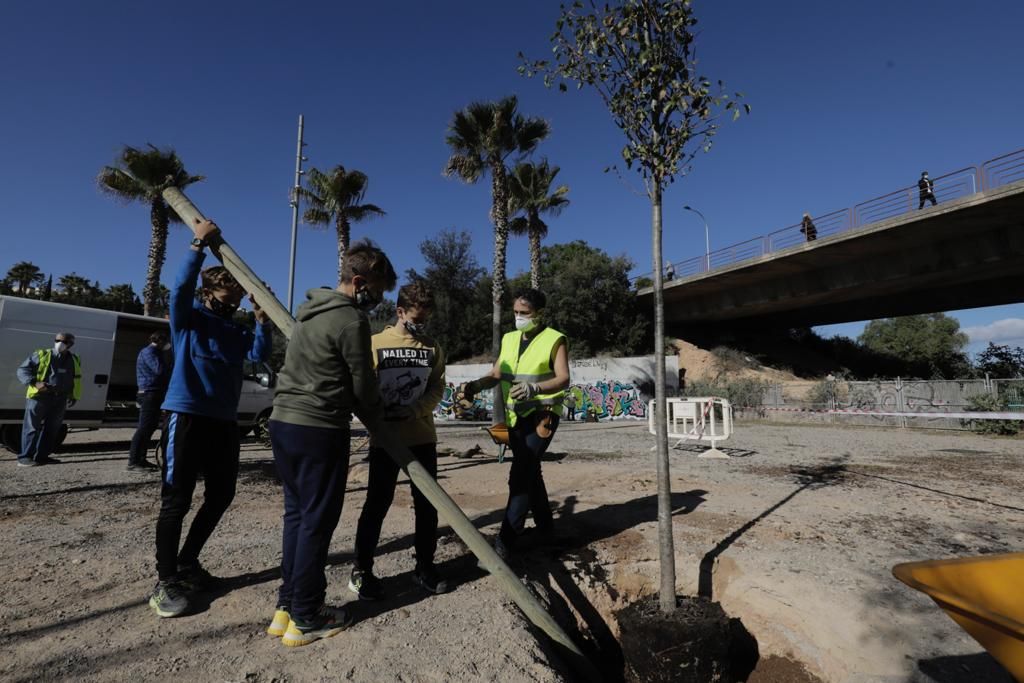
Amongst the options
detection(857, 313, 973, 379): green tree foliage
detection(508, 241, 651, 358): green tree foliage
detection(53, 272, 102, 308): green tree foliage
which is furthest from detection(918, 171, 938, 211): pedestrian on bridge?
detection(53, 272, 102, 308): green tree foliage

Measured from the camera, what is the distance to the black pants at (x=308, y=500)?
6.97 feet

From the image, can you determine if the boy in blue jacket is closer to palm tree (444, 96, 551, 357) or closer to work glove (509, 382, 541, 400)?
work glove (509, 382, 541, 400)

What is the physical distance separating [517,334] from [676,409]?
786 cm

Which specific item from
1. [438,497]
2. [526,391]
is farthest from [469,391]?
[438,497]

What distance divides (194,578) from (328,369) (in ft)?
4.75

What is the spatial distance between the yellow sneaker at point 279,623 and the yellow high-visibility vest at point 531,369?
1.56 metres

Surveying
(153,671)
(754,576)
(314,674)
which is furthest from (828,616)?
(153,671)

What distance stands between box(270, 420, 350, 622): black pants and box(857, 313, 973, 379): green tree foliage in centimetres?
3771

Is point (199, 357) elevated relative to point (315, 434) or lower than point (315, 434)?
elevated

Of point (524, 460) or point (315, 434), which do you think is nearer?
point (315, 434)

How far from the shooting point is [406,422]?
2686mm

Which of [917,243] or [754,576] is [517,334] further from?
[917,243]

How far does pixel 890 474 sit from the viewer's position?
6957 mm

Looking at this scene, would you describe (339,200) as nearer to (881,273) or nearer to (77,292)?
(881,273)
